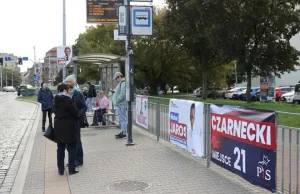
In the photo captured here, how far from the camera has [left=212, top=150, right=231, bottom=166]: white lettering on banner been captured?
5914 mm

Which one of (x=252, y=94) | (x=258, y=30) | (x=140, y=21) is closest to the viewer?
(x=140, y=21)

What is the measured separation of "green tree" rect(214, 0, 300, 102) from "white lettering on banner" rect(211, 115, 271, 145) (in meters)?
20.6

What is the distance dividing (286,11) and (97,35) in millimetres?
29143

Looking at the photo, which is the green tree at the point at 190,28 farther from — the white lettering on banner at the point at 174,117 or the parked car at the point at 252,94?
the white lettering on banner at the point at 174,117

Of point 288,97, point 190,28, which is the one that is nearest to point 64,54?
point 190,28

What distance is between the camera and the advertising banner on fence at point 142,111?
35.6ft

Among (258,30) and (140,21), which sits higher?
(258,30)

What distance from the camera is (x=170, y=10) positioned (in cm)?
3400

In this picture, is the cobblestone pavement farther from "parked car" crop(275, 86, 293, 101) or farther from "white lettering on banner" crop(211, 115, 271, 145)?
"parked car" crop(275, 86, 293, 101)

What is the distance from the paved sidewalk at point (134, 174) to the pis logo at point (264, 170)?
1.80ft

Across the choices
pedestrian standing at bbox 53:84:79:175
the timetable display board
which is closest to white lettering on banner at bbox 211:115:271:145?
pedestrian standing at bbox 53:84:79:175

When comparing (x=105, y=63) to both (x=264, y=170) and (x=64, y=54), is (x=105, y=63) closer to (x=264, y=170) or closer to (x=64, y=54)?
(x=64, y=54)

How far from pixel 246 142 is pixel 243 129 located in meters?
0.18

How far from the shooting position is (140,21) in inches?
372
